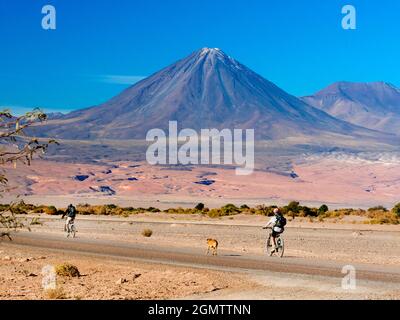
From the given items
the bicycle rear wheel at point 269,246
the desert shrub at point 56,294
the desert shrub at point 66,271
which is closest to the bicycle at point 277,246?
the bicycle rear wheel at point 269,246

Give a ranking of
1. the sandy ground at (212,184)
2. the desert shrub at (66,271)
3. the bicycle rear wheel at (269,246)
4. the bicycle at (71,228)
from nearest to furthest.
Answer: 1. the desert shrub at (66,271)
2. the bicycle rear wheel at (269,246)
3. the bicycle at (71,228)
4. the sandy ground at (212,184)

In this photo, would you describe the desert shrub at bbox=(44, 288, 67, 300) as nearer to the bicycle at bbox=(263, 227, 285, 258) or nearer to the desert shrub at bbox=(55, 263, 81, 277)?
the desert shrub at bbox=(55, 263, 81, 277)

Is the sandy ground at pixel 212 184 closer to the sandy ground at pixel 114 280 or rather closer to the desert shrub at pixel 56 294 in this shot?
the sandy ground at pixel 114 280

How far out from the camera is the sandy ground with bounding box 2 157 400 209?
461 feet

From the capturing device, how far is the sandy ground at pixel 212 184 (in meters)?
141

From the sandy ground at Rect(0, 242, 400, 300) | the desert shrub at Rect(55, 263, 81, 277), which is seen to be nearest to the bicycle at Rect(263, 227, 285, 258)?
the sandy ground at Rect(0, 242, 400, 300)

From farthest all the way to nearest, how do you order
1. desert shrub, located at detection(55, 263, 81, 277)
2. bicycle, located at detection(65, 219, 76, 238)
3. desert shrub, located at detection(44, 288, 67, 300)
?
bicycle, located at detection(65, 219, 76, 238), desert shrub, located at detection(55, 263, 81, 277), desert shrub, located at detection(44, 288, 67, 300)

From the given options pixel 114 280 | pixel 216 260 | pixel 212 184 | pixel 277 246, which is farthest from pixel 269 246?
pixel 212 184

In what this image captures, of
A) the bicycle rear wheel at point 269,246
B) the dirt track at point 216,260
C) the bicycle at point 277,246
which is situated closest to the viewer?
the dirt track at point 216,260

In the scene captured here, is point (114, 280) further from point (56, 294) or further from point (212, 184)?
point (212, 184)

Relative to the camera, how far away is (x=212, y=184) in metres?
156
